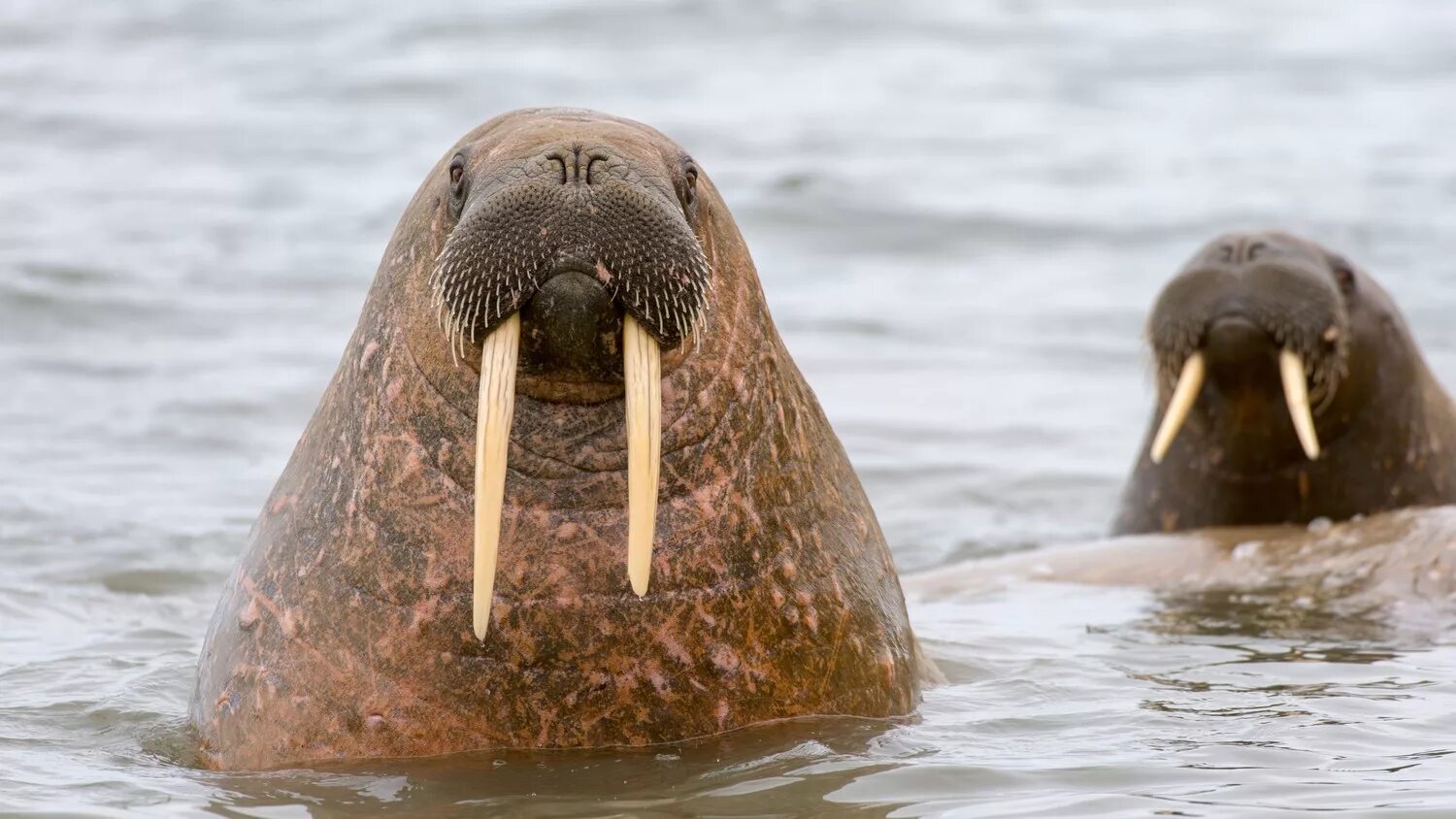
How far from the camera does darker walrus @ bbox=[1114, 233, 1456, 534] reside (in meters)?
9.24

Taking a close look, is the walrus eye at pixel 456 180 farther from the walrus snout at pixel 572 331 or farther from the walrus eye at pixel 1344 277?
the walrus eye at pixel 1344 277

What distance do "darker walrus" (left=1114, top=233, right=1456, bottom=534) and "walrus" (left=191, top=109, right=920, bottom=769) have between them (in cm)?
425

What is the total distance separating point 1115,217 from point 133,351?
28.3 feet

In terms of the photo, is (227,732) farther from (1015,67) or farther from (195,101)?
(1015,67)

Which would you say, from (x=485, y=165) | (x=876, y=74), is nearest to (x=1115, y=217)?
(x=876, y=74)

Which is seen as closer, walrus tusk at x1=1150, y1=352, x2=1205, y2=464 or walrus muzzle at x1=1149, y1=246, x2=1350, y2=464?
walrus muzzle at x1=1149, y1=246, x2=1350, y2=464

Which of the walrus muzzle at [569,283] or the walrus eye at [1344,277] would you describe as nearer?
the walrus muzzle at [569,283]

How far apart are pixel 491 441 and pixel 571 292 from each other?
0.36m

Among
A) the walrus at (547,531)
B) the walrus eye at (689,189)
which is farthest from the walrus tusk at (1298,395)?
the walrus eye at (689,189)

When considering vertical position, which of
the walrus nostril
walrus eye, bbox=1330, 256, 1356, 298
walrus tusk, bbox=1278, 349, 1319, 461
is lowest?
walrus tusk, bbox=1278, 349, 1319, 461

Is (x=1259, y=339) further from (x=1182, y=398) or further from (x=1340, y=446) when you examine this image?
(x=1340, y=446)

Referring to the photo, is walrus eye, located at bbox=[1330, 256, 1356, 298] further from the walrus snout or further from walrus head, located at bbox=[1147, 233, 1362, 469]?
the walrus snout

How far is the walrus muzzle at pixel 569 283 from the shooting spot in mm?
4805

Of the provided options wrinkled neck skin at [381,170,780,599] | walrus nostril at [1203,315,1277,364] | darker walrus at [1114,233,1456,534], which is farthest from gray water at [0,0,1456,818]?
walrus nostril at [1203,315,1277,364]
